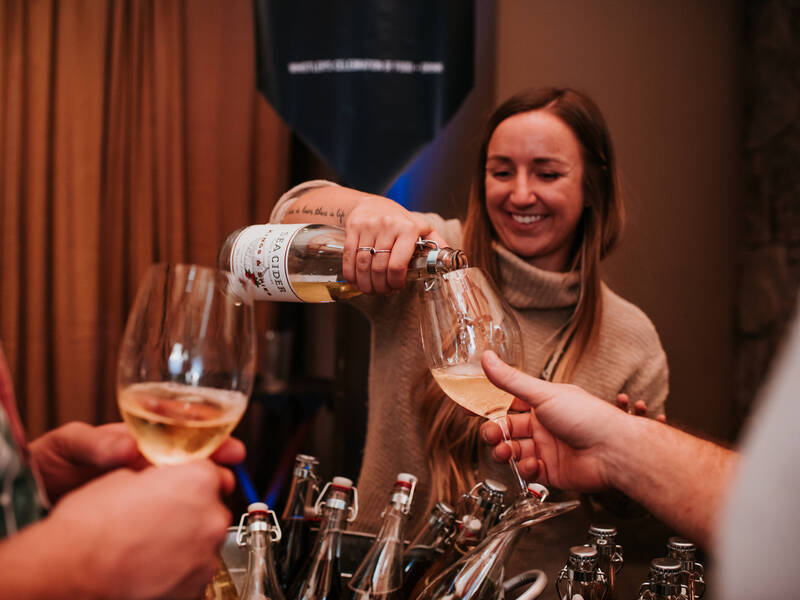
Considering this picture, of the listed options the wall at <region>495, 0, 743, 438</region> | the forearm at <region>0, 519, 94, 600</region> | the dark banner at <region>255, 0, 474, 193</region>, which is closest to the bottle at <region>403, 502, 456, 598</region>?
the forearm at <region>0, 519, 94, 600</region>

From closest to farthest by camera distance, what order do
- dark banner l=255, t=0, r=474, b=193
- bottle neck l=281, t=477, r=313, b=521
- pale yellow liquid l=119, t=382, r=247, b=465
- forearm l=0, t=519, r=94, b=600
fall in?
1. forearm l=0, t=519, r=94, b=600
2. pale yellow liquid l=119, t=382, r=247, b=465
3. bottle neck l=281, t=477, r=313, b=521
4. dark banner l=255, t=0, r=474, b=193

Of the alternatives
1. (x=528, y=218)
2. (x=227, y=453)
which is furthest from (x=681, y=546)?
(x=528, y=218)

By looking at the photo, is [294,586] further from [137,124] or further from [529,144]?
[137,124]

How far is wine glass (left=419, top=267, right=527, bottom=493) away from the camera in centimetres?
88

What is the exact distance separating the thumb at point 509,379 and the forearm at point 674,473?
0.41 feet

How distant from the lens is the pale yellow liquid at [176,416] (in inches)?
23.4

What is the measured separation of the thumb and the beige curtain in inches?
77.8

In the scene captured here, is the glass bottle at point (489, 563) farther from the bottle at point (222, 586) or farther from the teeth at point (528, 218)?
the teeth at point (528, 218)

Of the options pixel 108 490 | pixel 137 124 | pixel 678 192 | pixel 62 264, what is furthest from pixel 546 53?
pixel 108 490

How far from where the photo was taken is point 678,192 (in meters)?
2.48

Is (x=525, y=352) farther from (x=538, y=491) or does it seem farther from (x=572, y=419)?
(x=538, y=491)

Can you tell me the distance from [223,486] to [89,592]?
16 centimetres

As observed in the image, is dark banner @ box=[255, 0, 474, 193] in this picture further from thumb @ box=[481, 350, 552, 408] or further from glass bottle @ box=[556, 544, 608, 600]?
glass bottle @ box=[556, 544, 608, 600]

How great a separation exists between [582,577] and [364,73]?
1.60m
